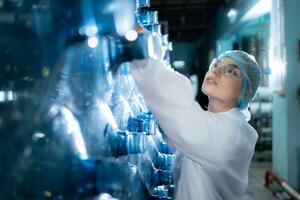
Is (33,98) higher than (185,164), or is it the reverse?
(33,98)

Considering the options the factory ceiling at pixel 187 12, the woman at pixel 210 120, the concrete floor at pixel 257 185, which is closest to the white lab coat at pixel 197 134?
the woman at pixel 210 120

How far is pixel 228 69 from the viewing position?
1195 millimetres

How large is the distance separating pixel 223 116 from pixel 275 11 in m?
3.34

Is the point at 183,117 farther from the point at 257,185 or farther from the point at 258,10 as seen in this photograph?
the point at 258,10

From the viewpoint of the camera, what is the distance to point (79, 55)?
0.60 m

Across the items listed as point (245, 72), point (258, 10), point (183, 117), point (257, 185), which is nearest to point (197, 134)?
point (183, 117)

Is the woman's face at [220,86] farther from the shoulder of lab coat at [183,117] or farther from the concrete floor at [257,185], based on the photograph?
the concrete floor at [257,185]

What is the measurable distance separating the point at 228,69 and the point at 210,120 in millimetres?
306

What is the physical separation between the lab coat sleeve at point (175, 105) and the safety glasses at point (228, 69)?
0.29 m

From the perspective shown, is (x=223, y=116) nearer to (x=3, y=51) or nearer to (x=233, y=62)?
(x=233, y=62)

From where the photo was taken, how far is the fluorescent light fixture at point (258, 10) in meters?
4.49

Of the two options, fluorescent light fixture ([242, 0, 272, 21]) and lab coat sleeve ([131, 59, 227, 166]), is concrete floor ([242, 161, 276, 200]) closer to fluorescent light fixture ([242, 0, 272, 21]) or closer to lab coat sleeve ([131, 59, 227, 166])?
fluorescent light fixture ([242, 0, 272, 21])

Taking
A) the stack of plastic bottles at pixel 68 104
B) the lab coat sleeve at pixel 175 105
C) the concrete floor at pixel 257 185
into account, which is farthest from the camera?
the concrete floor at pixel 257 185

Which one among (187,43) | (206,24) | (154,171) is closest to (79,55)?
(154,171)
